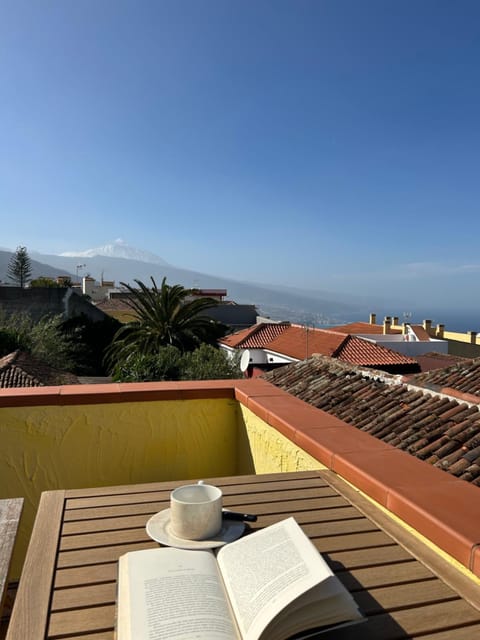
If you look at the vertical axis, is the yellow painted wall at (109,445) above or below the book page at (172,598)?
Result: below

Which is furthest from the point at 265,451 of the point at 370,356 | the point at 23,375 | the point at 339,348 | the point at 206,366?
the point at 339,348

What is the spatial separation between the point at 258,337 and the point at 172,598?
25.7 m

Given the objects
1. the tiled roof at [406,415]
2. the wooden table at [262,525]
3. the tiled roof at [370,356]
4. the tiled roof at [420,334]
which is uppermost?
the wooden table at [262,525]

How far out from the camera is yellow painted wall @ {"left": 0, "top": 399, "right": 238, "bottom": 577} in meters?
2.96

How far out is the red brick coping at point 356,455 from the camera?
58.3 inches

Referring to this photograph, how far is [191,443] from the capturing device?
3271 mm

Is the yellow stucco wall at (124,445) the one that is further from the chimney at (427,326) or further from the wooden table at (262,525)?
the chimney at (427,326)

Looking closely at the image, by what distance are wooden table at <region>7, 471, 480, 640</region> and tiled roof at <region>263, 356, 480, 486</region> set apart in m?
2.51

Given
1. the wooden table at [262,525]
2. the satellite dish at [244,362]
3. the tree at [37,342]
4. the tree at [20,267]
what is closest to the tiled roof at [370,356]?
the satellite dish at [244,362]

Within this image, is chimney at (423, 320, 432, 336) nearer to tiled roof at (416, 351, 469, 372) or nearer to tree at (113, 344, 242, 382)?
tiled roof at (416, 351, 469, 372)

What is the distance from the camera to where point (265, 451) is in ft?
9.54

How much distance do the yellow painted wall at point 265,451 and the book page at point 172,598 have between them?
1.08 m

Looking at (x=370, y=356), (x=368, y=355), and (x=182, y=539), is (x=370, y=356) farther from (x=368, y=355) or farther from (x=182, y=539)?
(x=182, y=539)

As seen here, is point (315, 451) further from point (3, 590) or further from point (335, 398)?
point (335, 398)
